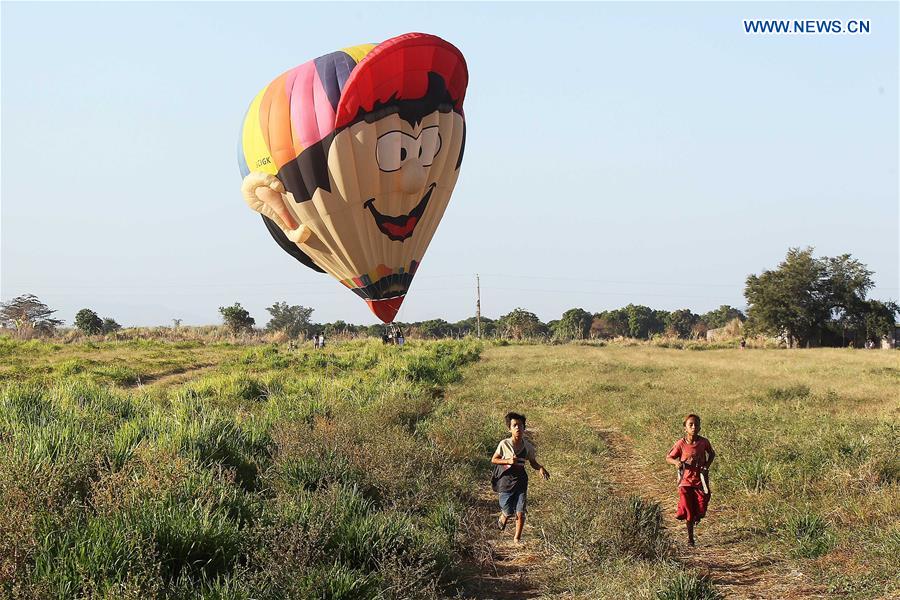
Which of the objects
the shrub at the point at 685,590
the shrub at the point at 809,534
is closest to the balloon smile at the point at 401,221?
the shrub at the point at 809,534

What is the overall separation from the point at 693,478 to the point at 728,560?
928mm

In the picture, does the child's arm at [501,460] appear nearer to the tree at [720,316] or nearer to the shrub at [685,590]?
the shrub at [685,590]

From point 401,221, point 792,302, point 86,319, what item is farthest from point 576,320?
point 401,221

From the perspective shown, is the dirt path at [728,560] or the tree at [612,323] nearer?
the dirt path at [728,560]

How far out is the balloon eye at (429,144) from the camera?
21.2 meters

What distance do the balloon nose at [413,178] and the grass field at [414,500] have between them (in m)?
6.19

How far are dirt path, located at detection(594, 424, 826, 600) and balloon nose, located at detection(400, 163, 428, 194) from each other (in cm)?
1213

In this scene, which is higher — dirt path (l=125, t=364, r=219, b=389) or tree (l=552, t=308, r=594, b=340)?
tree (l=552, t=308, r=594, b=340)

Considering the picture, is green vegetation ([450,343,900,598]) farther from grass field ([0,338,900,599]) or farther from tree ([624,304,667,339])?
tree ([624,304,667,339])

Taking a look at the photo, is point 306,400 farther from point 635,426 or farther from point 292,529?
point 292,529

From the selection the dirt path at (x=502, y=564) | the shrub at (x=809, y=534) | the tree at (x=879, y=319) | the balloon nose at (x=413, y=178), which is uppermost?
the balloon nose at (x=413, y=178)

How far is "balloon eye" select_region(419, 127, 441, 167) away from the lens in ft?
69.7

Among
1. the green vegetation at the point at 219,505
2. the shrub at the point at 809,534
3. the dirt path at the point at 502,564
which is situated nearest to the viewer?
A: the green vegetation at the point at 219,505

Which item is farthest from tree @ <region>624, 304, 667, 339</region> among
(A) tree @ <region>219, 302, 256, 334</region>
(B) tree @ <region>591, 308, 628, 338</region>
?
(A) tree @ <region>219, 302, 256, 334</region>
